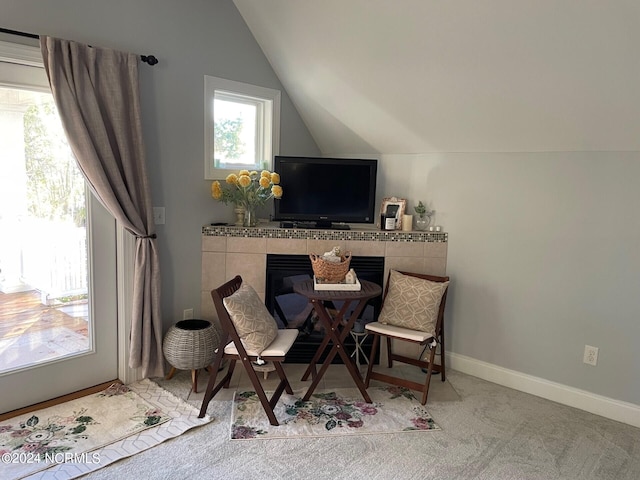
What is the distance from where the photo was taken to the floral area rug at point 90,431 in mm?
2121

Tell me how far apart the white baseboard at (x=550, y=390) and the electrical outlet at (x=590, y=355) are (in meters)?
0.20

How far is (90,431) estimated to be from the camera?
7.84ft

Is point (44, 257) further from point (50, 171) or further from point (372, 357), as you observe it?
point (372, 357)

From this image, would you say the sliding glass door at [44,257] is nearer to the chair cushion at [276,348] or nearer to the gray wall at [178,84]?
the gray wall at [178,84]

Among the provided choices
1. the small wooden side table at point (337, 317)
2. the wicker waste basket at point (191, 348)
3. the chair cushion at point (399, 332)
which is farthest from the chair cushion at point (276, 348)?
the chair cushion at point (399, 332)

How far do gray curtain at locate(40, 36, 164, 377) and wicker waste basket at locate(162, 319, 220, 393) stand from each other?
13 cm

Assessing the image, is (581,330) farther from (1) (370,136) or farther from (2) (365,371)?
(1) (370,136)

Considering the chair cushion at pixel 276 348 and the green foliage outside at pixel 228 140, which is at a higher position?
the green foliage outside at pixel 228 140

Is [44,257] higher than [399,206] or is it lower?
lower

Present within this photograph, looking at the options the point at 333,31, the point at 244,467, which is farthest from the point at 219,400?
the point at 333,31

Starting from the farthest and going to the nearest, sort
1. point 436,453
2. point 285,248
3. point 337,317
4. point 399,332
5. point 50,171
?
1. point 285,248
2. point 399,332
3. point 337,317
4. point 50,171
5. point 436,453

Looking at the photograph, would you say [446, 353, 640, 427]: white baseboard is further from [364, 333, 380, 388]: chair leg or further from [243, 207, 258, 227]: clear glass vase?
[243, 207, 258, 227]: clear glass vase

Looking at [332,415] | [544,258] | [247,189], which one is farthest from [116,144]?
[544,258]

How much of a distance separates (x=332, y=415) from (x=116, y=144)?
2.08 meters
